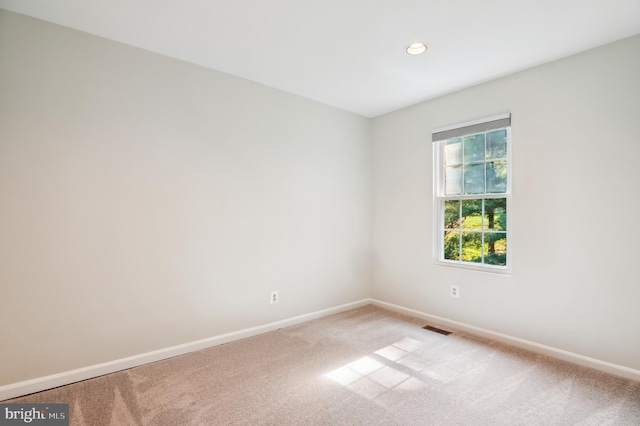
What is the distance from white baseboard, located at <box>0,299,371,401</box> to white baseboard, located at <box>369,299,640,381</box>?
4.84ft

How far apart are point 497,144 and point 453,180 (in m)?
0.57

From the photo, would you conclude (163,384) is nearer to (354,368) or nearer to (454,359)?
(354,368)

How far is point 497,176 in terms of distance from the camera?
309 cm

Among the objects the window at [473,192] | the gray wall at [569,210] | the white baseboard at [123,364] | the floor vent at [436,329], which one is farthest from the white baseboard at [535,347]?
the white baseboard at [123,364]

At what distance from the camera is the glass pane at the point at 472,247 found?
3260 millimetres

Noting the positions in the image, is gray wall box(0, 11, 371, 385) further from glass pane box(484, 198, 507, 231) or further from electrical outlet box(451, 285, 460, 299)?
glass pane box(484, 198, 507, 231)

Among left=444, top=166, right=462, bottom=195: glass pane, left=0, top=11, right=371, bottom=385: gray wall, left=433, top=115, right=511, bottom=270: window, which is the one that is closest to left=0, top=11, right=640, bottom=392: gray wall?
left=0, top=11, right=371, bottom=385: gray wall

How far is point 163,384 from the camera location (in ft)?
7.15

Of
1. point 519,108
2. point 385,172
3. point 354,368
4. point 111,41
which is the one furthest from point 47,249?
point 519,108

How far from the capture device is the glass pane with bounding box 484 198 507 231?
10.0 ft

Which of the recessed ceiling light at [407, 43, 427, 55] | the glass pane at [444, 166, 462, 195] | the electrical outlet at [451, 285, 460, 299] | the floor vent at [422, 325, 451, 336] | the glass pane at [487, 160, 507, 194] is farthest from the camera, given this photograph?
the glass pane at [444, 166, 462, 195]

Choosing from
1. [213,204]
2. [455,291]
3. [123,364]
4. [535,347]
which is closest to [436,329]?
[455,291]

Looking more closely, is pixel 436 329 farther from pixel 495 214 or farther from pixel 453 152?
pixel 453 152

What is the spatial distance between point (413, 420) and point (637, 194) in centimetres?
227
